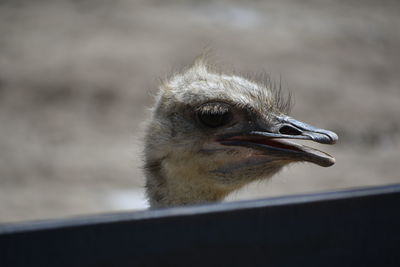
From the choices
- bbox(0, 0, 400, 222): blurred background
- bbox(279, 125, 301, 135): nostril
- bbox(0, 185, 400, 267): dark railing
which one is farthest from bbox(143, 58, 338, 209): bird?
bbox(0, 0, 400, 222): blurred background

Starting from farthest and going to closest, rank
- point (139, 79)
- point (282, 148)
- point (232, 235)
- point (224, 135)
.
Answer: point (139, 79) < point (224, 135) < point (282, 148) < point (232, 235)

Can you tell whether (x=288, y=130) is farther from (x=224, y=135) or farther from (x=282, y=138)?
(x=224, y=135)

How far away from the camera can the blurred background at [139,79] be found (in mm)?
6199

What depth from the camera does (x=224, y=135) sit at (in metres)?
2.85

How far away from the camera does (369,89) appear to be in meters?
8.48

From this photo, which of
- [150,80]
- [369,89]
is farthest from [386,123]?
[150,80]

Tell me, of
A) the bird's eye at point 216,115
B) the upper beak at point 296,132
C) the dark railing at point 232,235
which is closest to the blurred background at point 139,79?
the upper beak at point 296,132

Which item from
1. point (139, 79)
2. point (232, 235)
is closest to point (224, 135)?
point (232, 235)

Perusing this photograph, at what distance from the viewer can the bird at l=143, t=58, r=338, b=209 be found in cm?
280

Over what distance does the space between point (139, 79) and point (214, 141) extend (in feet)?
17.4

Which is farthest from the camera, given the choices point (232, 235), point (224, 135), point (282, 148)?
point (224, 135)

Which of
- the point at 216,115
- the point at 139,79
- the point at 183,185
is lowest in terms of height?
the point at 183,185

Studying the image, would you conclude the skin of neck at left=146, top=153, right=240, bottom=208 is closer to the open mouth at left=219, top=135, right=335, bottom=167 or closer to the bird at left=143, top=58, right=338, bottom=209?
the bird at left=143, top=58, right=338, bottom=209

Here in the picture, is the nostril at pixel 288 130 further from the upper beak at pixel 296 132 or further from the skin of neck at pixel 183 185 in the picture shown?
the skin of neck at pixel 183 185
